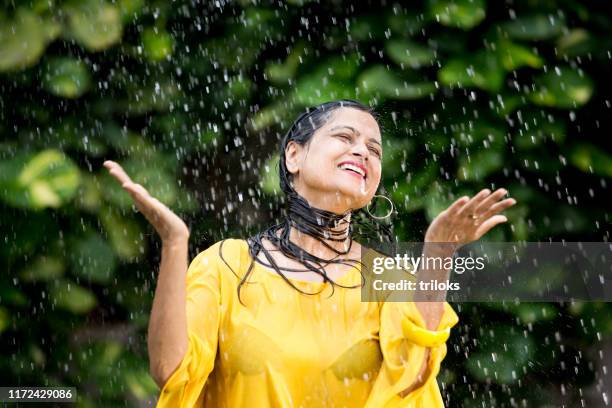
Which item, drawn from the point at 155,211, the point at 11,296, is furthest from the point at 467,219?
the point at 11,296

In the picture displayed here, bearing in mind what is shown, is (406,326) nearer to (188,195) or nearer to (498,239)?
(498,239)

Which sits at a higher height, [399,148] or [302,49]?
[302,49]

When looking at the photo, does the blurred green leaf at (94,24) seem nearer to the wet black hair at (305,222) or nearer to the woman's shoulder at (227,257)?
the wet black hair at (305,222)

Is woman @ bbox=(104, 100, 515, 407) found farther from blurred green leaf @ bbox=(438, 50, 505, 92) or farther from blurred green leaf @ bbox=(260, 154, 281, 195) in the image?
blurred green leaf @ bbox=(438, 50, 505, 92)

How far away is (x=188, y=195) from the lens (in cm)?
313

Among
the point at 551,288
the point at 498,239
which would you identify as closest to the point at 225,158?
the point at 498,239

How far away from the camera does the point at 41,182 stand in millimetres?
2863

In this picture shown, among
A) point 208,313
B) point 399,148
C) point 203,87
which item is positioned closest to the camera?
point 208,313

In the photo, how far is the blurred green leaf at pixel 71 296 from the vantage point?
9.91 ft

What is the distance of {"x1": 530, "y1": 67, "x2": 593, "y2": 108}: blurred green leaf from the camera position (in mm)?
2924

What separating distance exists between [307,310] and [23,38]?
1463mm

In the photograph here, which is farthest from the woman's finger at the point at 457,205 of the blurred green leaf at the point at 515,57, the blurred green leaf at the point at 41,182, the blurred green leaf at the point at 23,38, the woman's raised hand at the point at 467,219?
the blurred green leaf at the point at 23,38

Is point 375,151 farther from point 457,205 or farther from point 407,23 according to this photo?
point 407,23

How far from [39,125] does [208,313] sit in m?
1.29
